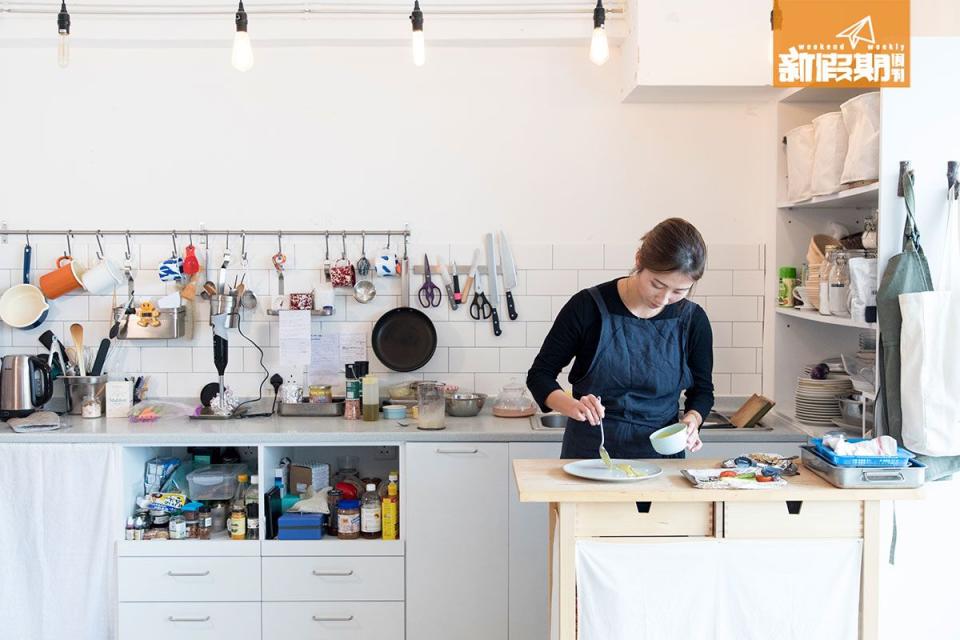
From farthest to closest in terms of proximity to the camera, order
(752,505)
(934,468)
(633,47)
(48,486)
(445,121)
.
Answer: (445,121), (633,47), (48,486), (934,468), (752,505)

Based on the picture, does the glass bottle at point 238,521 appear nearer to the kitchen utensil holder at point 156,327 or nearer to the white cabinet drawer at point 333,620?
the white cabinet drawer at point 333,620

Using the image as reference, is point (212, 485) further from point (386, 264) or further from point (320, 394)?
Result: point (386, 264)

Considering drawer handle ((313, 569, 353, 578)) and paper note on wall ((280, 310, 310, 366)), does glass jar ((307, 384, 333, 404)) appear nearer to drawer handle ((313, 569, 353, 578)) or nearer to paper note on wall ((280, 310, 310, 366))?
paper note on wall ((280, 310, 310, 366))

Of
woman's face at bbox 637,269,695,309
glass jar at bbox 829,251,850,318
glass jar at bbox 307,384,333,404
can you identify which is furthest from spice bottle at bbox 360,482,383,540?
glass jar at bbox 829,251,850,318

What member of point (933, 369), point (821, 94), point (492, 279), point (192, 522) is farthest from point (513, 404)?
point (821, 94)

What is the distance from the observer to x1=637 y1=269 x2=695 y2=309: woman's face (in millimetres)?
2578

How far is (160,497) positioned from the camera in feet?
11.5

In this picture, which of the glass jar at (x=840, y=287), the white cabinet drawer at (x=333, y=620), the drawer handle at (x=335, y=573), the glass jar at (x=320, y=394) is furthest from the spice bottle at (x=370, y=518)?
the glass jar at (x=840, y=287)

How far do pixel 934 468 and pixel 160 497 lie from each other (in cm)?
267

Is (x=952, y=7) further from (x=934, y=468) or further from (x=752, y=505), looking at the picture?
(x=752, y=505)

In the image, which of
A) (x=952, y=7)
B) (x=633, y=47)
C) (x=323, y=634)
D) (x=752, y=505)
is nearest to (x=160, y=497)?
(x=323, y=634)

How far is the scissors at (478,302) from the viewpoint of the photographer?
399 centimetres

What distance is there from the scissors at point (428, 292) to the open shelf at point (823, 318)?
4.66 feet

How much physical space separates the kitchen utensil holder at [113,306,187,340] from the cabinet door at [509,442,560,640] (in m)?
1.53
